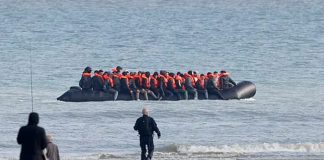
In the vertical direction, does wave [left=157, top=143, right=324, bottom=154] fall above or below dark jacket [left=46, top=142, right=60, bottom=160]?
below

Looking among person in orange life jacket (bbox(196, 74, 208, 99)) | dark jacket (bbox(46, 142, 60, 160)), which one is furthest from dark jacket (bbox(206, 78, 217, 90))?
dark jacket (bbox(46, 142, 60, 160))

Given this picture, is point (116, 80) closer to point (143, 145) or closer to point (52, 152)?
point (143, 145)

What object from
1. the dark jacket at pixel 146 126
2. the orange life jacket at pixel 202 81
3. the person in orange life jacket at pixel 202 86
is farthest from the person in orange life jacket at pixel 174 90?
the dark jacket at pixel 146 126

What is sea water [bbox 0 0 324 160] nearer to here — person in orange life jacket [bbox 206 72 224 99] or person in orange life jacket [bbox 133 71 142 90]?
person in orange life jacket [bbox 206 72 224 99]

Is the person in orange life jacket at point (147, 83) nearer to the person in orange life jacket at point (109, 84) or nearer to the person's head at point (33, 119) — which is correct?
the person in orange life jacket at point (109, 84)

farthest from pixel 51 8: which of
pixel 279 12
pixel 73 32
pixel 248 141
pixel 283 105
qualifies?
pixel 248 141

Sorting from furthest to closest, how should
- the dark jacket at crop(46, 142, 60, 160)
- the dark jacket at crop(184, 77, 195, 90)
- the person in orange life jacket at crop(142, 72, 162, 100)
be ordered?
the dark jacket at crop(184, 77, 195, 90), the person in orange life jacket at crop(142, 72, 162, 100), the dark jacket at crop(46, 142, 60, 160)

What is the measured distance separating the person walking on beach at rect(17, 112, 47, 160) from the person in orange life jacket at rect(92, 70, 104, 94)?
23.2 m

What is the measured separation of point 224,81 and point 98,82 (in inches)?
184

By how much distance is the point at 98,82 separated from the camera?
4231 cm

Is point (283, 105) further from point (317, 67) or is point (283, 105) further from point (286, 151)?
point (317, 67)

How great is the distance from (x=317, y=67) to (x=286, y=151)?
4058 cm

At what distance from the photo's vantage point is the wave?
2891 centimetres

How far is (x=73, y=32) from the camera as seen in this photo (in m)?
103
